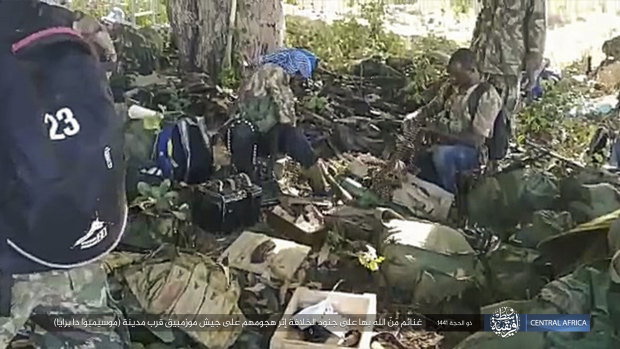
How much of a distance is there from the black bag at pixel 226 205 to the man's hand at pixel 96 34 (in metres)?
0.26

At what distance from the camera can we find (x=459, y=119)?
1.43 m

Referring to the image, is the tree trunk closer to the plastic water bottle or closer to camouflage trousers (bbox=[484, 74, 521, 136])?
the plastic water bottle

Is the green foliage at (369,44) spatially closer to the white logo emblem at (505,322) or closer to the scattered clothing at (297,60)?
the scattered clothing at (297,60)

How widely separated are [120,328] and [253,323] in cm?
20

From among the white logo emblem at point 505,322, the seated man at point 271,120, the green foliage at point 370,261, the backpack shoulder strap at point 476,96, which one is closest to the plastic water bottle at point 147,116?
the seated man at point 271,120

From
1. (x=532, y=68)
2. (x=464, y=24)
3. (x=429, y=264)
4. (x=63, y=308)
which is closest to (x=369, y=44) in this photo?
(x=464, y=24)

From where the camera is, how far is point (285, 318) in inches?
52.2

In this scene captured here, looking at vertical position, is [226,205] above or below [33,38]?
below

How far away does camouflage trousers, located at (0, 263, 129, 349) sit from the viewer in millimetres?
1175

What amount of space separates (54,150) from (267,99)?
453 millimetres

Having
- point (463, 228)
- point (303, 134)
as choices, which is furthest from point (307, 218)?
point (463, 228)

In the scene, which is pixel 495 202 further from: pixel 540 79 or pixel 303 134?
pixel 303 134

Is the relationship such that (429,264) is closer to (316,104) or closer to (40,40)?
(316,104)

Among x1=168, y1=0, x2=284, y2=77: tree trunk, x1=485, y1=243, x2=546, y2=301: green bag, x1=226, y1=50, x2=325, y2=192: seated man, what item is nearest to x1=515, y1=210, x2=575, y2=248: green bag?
x1=485, y1=243, x2=546, y2=301: green bag
